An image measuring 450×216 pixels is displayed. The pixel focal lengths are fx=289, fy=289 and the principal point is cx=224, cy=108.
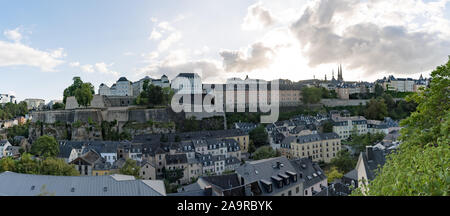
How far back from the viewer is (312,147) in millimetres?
33938

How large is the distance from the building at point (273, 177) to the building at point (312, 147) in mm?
14250

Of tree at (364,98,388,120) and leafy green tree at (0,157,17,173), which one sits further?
tree at (364,98,388,120)

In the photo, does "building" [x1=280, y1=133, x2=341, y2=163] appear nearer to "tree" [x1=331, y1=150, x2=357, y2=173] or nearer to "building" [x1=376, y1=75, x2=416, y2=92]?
"tree" [x1=331, y1=150, x2=357, y2=173]

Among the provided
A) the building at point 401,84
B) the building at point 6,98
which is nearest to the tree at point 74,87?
the building at point 6,98

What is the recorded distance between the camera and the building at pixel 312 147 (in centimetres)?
3334

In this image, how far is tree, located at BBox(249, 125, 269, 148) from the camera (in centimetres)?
3969

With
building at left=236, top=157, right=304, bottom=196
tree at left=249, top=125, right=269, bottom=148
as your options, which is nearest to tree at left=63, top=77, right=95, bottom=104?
tree at left=249, top=125, right=269, bottom=148

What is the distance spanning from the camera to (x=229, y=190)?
16109 millimetres

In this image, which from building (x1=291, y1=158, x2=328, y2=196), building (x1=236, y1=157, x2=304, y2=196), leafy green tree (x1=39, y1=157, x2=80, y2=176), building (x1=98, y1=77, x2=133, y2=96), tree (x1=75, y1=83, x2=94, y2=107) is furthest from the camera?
building (x1=98, y1=77, x2=133, y2=96)

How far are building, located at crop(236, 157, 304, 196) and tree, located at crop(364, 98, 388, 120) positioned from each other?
35.4m

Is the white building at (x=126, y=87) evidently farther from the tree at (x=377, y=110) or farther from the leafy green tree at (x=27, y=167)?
the leafy green tree at (x=27, y=167)
